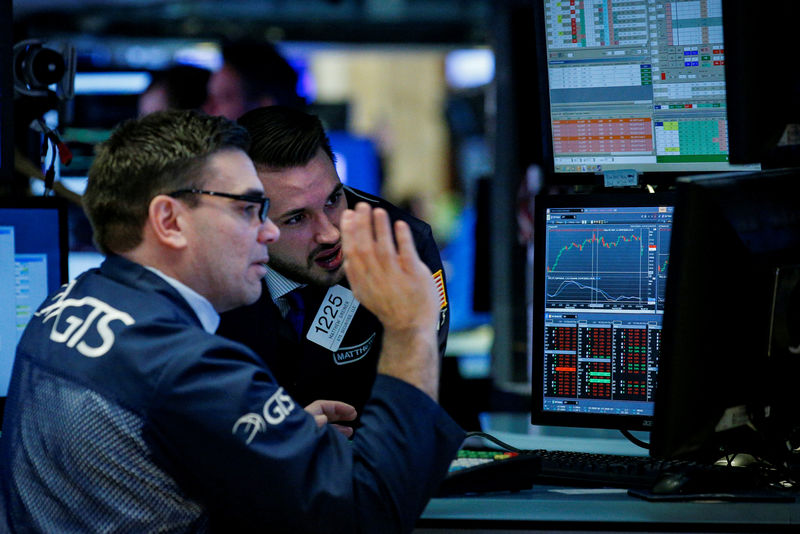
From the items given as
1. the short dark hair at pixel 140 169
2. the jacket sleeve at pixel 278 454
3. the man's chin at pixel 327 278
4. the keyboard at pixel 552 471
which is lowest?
the keyboard at pixel 552 471

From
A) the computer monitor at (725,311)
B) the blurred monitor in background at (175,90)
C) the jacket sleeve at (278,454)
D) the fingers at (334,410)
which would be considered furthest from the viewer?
the blurred monitor in background at (175,90)

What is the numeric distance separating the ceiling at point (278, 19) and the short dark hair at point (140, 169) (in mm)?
8363

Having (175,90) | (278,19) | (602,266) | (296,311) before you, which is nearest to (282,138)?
(296,311)

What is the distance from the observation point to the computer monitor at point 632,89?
2092 millimetres

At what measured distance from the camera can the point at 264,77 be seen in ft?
18.2

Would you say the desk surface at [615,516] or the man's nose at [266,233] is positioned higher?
the man's nose at [266,233]

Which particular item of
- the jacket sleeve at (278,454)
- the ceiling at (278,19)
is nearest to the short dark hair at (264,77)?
the jacket sleeve at (278,454)

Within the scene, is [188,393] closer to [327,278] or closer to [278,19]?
[327,278]

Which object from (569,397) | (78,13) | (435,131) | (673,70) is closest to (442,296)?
(569,397)

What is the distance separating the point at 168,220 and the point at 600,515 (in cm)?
81

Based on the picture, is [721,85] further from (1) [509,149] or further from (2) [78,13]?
(2) [78,13]

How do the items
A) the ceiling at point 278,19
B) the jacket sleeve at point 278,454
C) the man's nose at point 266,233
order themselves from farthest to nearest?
the ceiling at point 278,19 → the man's nose at point 266,233 → the jacket sleeve at point 278,454

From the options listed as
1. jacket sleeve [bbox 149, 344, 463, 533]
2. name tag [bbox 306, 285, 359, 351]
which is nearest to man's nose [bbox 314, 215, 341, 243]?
name tag [bbox 306, 285, 359, 351]

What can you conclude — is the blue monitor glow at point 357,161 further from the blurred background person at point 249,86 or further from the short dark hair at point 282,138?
the short dark hair at point 282,138
